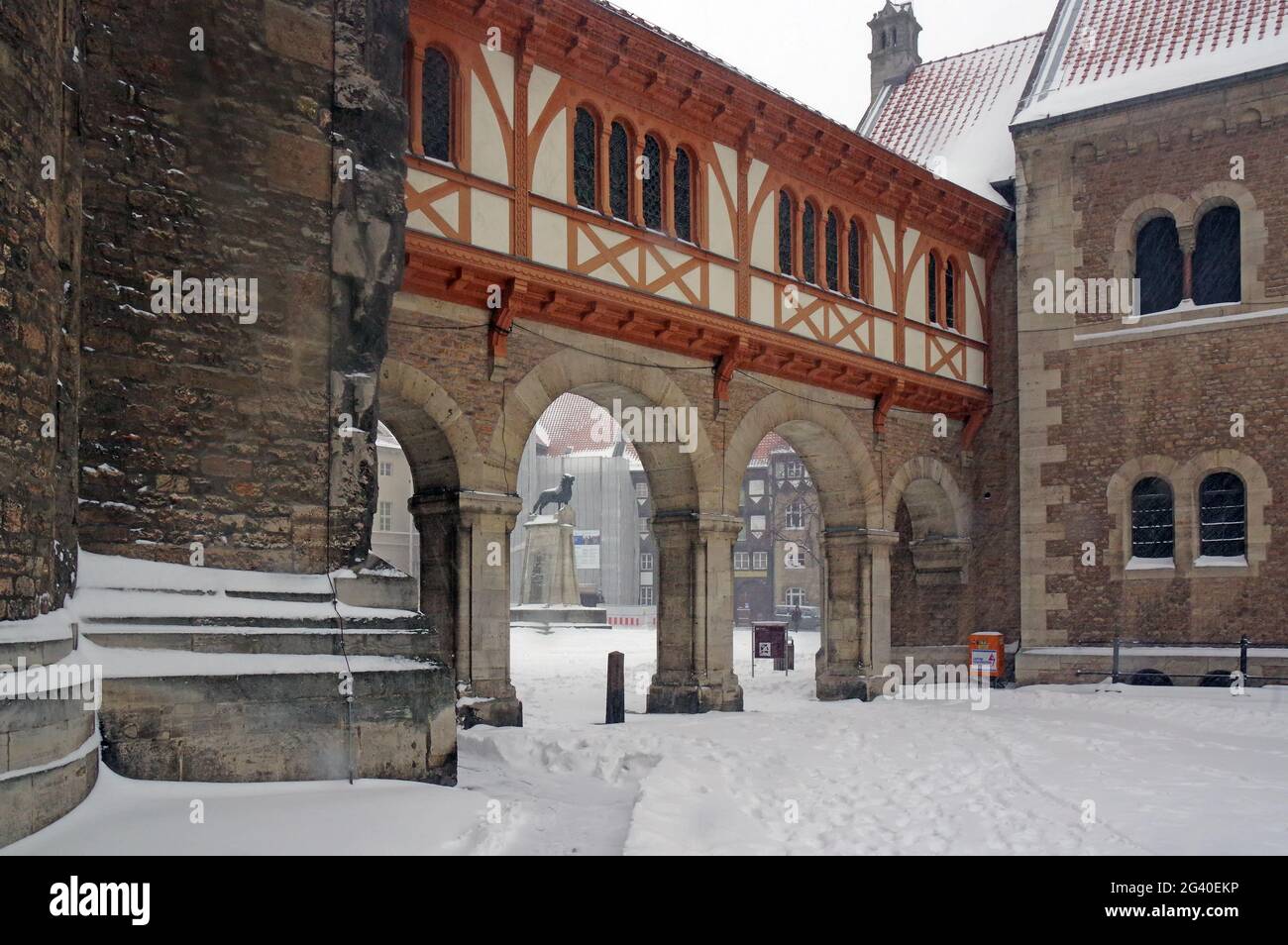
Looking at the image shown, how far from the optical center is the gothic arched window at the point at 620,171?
1559cm

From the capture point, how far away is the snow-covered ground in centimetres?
699

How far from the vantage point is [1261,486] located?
18.5 meters

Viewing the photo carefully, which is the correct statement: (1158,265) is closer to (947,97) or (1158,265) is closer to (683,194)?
(947,97)

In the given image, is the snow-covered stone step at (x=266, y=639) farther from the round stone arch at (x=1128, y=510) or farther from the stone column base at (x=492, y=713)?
the round stone arch at (x=1128, y=510)

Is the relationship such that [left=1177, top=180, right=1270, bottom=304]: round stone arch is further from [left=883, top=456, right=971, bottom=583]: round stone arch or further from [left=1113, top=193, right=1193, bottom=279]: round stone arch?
[left=883, top=456, right=971, bottom=583]: round stone arch

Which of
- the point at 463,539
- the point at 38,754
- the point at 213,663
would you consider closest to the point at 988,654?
the point at 463,539

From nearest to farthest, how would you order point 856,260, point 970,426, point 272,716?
point 272,716 < point 856,260 < point 970,426

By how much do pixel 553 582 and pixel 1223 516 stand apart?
23.0 meters

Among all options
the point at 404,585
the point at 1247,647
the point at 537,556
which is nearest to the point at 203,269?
the point at 404,585

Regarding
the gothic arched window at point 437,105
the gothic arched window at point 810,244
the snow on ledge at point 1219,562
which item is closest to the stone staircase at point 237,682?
the gothic arched window at point 437,105

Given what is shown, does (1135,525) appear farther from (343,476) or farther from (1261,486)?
(343,476)

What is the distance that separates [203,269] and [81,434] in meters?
1.33

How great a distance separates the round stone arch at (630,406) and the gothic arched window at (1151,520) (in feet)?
23.3

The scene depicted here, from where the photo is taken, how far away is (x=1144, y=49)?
67.7 feet
